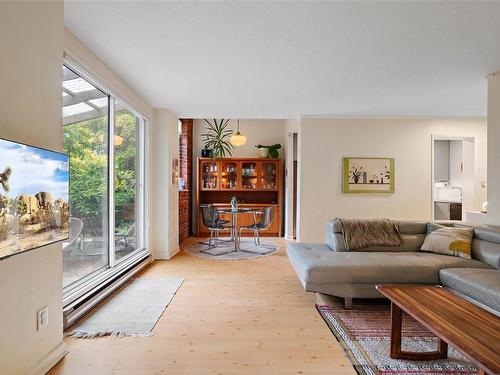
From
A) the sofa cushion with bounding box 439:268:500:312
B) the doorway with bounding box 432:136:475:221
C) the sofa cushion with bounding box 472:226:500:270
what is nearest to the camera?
the sofa cushion with bounding box 439:268:500:312

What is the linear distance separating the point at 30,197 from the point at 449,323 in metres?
2.37

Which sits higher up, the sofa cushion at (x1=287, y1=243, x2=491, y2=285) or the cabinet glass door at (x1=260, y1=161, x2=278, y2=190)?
the cabinet glass door at (x1=260, y1=161, x2=278, y2=190)

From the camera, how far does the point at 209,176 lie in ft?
23.4

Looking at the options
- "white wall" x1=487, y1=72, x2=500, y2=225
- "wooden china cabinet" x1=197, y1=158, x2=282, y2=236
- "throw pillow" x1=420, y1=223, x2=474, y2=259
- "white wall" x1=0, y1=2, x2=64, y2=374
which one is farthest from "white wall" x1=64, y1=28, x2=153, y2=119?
"white wall" x1=487, y1=72, x2=500, y2=225

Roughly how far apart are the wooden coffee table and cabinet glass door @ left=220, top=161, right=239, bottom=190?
5188 millimetres

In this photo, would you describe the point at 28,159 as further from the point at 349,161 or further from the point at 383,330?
the point at 349,161

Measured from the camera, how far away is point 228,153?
288 inches

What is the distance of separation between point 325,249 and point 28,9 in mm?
3453

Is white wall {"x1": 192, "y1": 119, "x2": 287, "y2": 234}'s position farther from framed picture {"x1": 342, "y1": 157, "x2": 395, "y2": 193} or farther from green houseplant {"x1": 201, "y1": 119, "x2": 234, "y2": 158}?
framed picture {"x1": 342, "y1": 157, "x2": 395, "y2": 193}

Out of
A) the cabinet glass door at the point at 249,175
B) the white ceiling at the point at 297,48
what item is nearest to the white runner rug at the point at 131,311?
the white ceiling at the point at 297,48

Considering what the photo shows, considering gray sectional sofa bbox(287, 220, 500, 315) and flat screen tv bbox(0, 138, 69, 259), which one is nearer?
flat screen tv bbox(0, 138, 69, 259)

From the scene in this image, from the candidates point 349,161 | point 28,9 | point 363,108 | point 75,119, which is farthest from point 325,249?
point 28,9

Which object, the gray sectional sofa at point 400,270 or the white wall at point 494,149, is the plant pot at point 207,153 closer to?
the gray sectional sofa at point 400,270

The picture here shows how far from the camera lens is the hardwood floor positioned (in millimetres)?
1950
